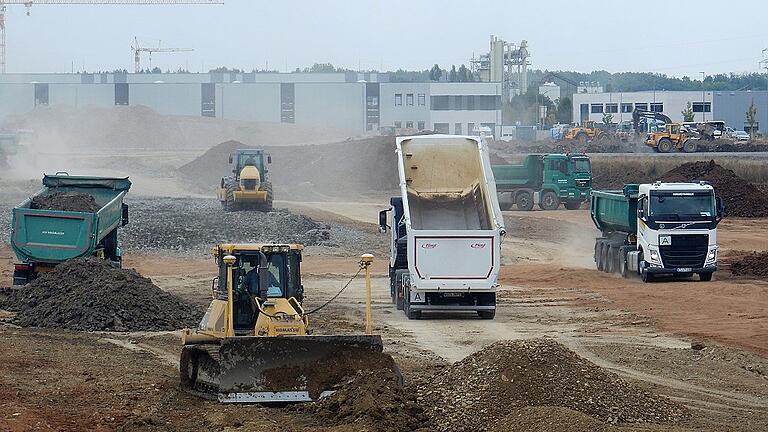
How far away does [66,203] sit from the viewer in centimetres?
2553

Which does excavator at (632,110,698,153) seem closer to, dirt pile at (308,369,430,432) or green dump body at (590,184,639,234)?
green dump body at (590,184,639,234)

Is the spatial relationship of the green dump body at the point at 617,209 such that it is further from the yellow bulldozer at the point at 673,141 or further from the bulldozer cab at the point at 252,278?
the yellow bulldozer at the point at 673,141

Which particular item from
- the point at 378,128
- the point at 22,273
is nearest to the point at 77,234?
the point at 22,273

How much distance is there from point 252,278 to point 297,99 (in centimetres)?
10936

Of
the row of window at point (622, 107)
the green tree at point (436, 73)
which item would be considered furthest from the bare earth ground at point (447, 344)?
the green tree at point (436, 73)

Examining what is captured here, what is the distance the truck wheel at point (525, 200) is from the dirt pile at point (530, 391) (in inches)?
1568

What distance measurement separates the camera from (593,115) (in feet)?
471

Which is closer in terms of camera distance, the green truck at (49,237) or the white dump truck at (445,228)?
the white dump truck at (445,228)

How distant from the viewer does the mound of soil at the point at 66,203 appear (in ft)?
83.6

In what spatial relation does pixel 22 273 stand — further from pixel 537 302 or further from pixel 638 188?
pixel 638 188

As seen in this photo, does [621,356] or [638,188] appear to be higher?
[638,188]

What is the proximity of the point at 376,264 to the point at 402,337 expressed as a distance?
44.7 feet

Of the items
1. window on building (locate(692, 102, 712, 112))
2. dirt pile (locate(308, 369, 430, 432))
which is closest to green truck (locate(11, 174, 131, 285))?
dirt pile (locate(308, 369, 430, 432))

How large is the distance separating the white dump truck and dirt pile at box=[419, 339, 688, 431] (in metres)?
8.35
